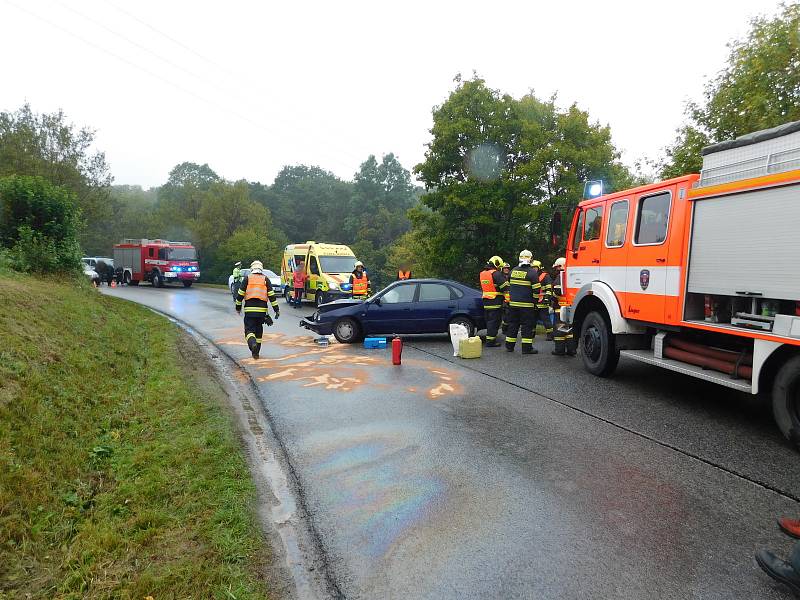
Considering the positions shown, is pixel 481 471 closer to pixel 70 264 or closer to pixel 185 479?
pixel 185 479

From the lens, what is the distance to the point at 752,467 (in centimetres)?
443

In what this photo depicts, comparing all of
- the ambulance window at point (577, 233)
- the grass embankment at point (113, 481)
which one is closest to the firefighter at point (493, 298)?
the ambulance window at point (577, 233)

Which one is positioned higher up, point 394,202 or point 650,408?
point 394,202

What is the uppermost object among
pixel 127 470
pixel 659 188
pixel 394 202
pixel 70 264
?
pixel 394 202

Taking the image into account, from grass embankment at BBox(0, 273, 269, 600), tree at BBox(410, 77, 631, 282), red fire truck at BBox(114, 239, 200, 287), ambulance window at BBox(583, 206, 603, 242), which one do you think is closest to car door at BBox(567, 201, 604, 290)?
ambulance window at BBox(583, 206, 603, 242)

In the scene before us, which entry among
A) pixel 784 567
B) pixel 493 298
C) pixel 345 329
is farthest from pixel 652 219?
pixel 345 329

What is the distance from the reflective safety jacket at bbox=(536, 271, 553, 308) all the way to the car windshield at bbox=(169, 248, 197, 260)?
86.7 feet

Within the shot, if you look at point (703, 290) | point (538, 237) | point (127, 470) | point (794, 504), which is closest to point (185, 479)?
point (127, 470)

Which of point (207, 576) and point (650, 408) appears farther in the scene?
point (650, 408)

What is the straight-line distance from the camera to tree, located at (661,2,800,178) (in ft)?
33.2

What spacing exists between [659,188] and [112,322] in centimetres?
1078

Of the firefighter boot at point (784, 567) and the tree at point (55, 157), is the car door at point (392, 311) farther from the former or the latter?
the tree at point (55, 157)

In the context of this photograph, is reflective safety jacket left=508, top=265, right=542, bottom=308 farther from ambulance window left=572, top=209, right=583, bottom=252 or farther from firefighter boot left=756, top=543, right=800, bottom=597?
firefighter boot left=756, top=543, right=800, bottom=597

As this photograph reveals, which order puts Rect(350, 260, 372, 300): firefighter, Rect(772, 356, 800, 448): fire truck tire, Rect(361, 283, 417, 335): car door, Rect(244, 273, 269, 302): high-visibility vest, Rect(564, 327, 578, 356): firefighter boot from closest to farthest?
Rect(772, 356, 800, 448): fire truck tire < Rect(564, 327, 578, 356): firefighter boot < Rect(244, 273, 269, 302): high-visibility vest < Rect(361, 283, 417, 335): car door < Rect(350, 260, 372, 300): firefighter
